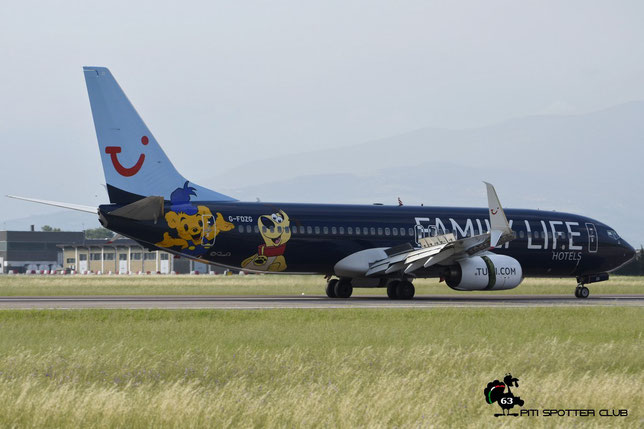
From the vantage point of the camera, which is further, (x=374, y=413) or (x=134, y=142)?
(x=134, y=142)

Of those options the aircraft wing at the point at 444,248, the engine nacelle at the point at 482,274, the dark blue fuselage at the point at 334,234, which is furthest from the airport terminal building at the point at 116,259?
A: the engine nacelle at the point at 482,274

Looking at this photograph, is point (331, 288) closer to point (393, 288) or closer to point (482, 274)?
point (393, 288)

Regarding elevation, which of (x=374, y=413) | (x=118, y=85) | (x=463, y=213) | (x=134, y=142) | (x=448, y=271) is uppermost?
(x=118, y=85)

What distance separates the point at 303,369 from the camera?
15664mm

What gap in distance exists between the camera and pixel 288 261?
3819cm

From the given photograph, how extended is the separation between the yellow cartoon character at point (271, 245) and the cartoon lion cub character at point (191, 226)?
1.44 meters

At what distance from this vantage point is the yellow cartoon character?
37625 millimetres

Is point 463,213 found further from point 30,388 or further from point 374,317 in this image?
point 30,388

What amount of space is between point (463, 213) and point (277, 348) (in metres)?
24.4

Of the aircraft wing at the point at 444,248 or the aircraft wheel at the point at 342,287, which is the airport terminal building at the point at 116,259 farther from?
the aircraft wing at the point at 444,248

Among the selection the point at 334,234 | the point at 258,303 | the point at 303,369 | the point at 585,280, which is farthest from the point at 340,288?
the point at 303,369

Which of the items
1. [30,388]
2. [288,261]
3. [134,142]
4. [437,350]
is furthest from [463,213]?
[30,388]

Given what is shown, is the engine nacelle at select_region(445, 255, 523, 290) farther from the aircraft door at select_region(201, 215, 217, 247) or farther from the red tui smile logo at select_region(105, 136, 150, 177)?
the red tui smile logo at select_region(105, 136, 150, 177)

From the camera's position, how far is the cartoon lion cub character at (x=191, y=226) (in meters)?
36.2
